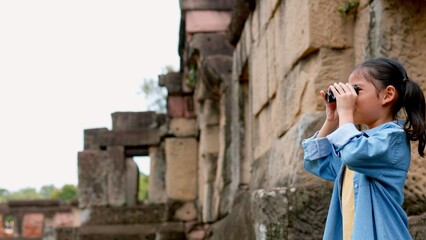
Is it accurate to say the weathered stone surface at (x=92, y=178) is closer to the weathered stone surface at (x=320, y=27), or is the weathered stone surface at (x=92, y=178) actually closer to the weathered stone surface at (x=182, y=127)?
the weathered stone surface at (x=182, y=127)

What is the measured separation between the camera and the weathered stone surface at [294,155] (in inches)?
167

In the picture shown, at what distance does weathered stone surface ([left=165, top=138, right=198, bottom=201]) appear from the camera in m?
14.4

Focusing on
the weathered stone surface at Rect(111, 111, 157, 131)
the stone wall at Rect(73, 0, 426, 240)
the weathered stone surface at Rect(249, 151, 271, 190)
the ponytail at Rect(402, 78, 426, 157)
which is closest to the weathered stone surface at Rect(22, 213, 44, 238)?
the weathered stone surface at Rect(111, 111, 157, 131)

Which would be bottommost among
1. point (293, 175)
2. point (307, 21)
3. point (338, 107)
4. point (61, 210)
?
point (61, 210)

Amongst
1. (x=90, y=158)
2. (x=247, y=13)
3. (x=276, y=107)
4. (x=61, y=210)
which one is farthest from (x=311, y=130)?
(x=61, y=210)

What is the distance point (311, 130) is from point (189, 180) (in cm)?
1025

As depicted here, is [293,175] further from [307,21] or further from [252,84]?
[252,84]

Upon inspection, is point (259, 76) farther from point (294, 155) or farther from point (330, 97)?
point (330, 97)

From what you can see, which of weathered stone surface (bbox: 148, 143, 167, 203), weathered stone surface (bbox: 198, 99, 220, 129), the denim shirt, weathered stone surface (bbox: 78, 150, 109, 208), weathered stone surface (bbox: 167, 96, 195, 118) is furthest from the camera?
weathered stone surface (bbox: 148, 143, 167, 203)

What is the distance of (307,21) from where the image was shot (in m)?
4.44

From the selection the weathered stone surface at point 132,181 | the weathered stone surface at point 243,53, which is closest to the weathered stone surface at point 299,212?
the weathered stone surface at point 243,53

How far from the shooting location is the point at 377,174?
2719 mm

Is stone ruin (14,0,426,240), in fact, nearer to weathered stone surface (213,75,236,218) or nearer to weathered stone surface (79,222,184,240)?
weathered stone surface (213,75,236,218)

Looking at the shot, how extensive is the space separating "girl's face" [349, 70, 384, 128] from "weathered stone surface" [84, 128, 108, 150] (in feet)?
45.4
